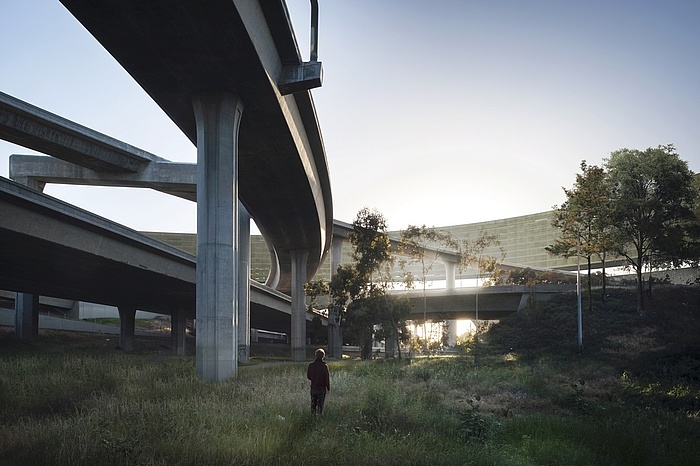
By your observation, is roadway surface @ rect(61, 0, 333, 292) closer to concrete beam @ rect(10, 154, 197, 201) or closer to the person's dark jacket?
the person's dark jacket

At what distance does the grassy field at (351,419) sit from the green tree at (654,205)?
61.8 ft

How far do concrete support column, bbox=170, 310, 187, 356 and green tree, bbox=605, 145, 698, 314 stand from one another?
132 ft

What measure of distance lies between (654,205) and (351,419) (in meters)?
36.5

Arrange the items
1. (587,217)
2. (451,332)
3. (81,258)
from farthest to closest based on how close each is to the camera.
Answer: (451,332) < (587,217) < (81,258)

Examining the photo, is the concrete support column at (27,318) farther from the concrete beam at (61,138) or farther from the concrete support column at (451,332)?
the concrete support column at (451,332)

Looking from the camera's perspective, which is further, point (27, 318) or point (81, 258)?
point (27, 318)

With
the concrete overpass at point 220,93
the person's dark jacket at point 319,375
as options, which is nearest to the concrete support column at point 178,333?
the concrete overpass at point 220,93

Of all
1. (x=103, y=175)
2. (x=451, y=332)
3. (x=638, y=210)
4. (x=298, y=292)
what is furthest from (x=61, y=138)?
→ (x=451, y=332)

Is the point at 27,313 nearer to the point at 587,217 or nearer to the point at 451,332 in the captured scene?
the point at 587,217

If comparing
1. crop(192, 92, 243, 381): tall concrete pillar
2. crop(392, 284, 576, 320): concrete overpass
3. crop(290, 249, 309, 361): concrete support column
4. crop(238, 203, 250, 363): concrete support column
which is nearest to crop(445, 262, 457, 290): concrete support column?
crop(392, 284, 576, 320): concrete overpass

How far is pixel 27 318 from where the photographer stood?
48.8 m

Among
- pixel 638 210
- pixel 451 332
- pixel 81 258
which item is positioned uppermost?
pixel 638 210

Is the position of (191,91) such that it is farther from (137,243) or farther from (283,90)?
(137,243)

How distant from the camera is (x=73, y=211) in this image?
31250 millimetres
